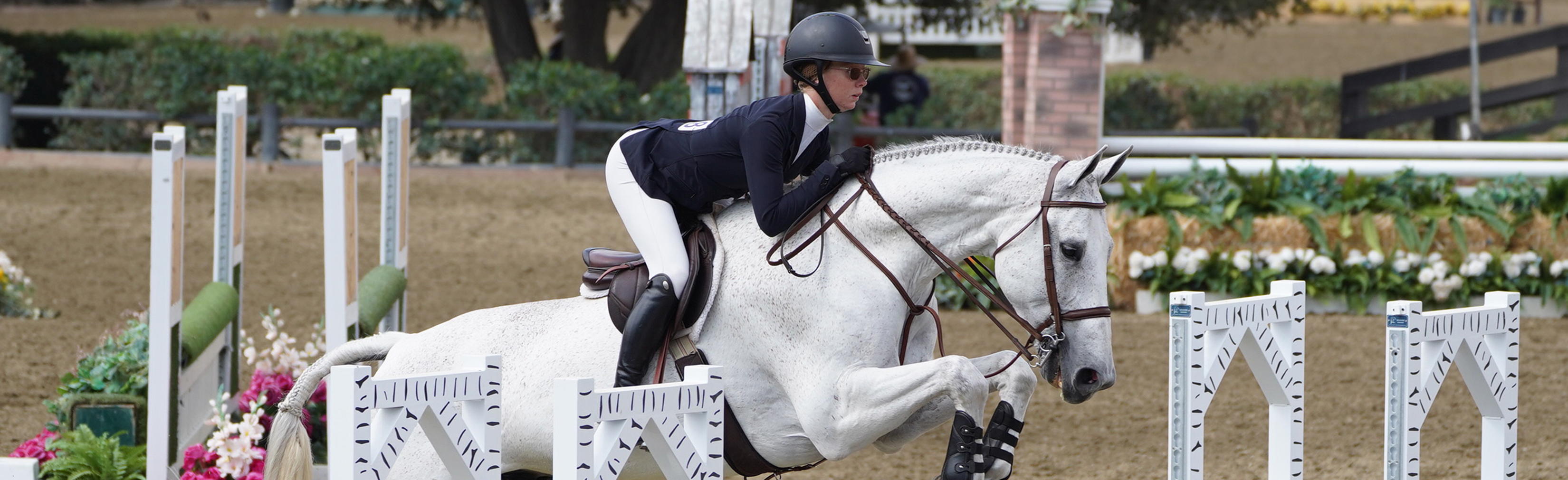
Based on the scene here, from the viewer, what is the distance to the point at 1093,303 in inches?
124

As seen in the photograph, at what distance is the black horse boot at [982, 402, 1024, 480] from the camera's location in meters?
3.06

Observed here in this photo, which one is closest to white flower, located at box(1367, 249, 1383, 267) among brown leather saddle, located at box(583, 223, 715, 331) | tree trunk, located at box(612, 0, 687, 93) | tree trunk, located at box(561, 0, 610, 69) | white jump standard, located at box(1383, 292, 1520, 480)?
white jump standard, located at box(1383, 292, 1520, 480)

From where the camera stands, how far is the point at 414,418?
2.45 m

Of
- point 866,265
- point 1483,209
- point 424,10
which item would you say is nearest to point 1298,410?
point 866,265

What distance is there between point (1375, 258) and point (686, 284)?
6101 millimetres

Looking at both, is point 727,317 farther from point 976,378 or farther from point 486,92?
point 486,92

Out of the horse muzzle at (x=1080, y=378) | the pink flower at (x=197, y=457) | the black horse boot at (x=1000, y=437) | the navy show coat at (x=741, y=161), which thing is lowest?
the pink flower at (x=197, y=457)

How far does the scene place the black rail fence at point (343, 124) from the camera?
13.5 metres

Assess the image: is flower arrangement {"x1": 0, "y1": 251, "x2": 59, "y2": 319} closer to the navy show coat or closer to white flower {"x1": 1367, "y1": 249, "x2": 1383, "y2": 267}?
the navy show coat

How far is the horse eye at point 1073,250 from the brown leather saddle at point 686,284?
0.83 metres

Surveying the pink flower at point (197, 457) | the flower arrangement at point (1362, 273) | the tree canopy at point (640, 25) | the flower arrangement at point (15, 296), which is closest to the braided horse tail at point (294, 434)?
the pink flower at point (197, 457)

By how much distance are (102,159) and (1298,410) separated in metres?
12.6

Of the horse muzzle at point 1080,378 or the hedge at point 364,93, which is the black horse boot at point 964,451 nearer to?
the horse muzzle at point 1080,378

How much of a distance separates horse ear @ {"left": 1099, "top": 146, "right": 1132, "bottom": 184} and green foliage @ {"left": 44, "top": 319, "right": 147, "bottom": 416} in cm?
288
